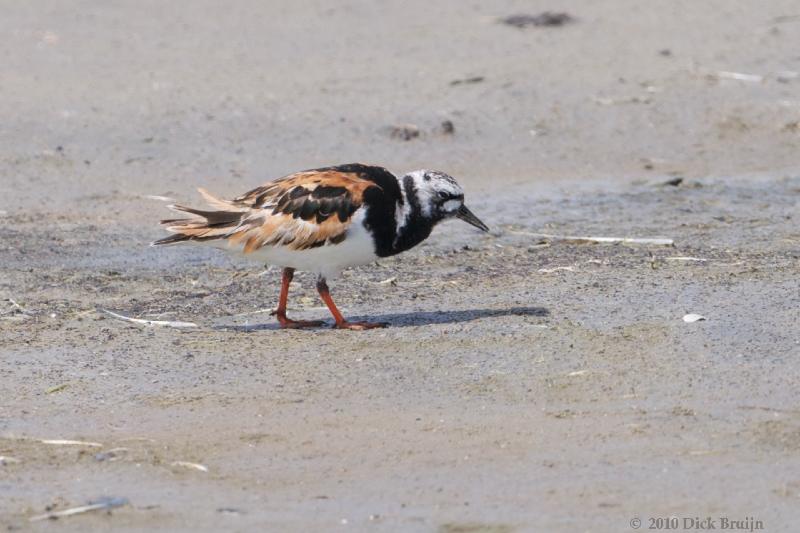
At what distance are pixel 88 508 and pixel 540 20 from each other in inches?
417

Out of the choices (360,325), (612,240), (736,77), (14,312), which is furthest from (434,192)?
(736,77)

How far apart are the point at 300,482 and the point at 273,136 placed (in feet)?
23.1

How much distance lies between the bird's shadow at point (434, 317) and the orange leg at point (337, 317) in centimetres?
10

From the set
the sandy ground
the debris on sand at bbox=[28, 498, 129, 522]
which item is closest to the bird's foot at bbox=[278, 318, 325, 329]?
the sandy ground

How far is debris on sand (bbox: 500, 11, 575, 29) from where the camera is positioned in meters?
15.4

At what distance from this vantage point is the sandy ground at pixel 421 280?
6.20 meters

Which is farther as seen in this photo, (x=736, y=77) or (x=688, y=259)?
(x=736, y=77)

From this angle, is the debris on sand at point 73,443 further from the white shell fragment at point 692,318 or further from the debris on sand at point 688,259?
the debris on sand at point 688,259

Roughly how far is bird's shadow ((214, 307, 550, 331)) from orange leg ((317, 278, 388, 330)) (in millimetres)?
97

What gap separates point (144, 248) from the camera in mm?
10422

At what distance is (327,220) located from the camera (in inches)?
322

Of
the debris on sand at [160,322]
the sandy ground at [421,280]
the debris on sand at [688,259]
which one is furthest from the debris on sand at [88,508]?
the debris on sand at [688,259]

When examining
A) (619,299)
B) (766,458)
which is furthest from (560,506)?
(619,299)

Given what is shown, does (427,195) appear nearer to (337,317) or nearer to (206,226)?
(337,317)
